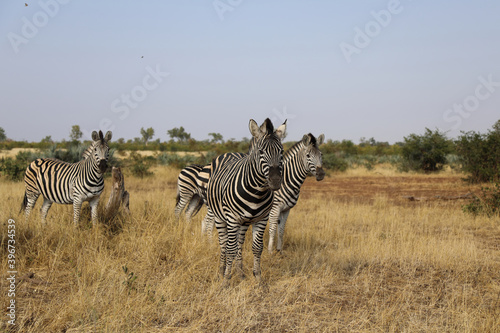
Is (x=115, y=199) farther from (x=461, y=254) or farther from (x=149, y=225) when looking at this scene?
(x=461, y=254)

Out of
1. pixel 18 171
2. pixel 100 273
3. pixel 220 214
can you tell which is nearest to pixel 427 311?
pixel 220 214

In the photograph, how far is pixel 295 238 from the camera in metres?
7.97

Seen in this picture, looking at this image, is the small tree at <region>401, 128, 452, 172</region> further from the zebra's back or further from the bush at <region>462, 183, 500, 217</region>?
the zebra's back

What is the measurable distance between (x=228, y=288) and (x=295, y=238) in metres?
3.18

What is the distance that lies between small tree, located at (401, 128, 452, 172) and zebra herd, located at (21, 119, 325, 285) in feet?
76.1

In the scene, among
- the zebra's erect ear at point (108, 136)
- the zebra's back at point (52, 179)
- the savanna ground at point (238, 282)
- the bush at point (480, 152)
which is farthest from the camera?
the bush at point (480, 152)

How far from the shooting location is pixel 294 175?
726 centimetres

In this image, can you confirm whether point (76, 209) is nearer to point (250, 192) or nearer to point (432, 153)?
point (250, 192)

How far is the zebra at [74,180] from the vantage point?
7207 millimetres

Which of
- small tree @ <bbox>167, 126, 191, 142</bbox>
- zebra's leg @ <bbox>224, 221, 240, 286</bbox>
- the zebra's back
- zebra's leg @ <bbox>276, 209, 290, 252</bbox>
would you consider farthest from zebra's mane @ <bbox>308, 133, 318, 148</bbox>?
small tree @ <bbox>167, 126, 191, 142</bbox>

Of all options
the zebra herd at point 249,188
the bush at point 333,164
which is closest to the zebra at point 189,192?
the zebra herd at point 249,188

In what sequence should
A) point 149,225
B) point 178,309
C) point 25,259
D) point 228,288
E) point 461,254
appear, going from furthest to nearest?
point 149,225, point 461,254, point 25,259, point 228,288, point 178,309

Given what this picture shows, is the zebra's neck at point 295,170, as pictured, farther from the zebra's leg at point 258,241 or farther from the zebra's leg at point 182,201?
the zebra's leg at point 182,201

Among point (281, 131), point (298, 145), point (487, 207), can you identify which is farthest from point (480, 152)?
point (281, 131)
